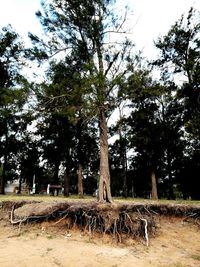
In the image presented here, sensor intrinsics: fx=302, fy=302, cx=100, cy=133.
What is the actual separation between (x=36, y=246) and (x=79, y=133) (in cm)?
1638

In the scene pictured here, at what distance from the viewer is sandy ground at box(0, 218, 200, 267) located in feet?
27.9

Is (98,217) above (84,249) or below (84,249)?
above

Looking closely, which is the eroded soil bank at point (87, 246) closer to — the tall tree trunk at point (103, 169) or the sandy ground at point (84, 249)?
the sandy ground at point (84, 249)

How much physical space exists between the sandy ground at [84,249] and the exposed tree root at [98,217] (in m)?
0.28

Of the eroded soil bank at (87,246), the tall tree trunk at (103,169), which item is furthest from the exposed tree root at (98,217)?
the tall tree trunk at (103,169)

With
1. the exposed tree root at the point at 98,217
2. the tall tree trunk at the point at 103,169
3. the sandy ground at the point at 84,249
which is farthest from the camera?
the tall tree trunk at the point at 103,169

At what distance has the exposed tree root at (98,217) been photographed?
34.7 ft

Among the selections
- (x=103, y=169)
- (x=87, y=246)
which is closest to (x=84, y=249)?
(x=87, y=246)

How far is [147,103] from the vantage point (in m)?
26.6

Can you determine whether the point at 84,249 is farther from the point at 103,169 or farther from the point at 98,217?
the point at 103,169

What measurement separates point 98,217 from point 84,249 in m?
1.43

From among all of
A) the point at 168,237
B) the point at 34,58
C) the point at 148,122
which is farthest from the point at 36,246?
the point at 148,122

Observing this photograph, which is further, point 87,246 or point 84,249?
point 87,246

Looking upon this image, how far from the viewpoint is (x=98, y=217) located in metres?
10.6
